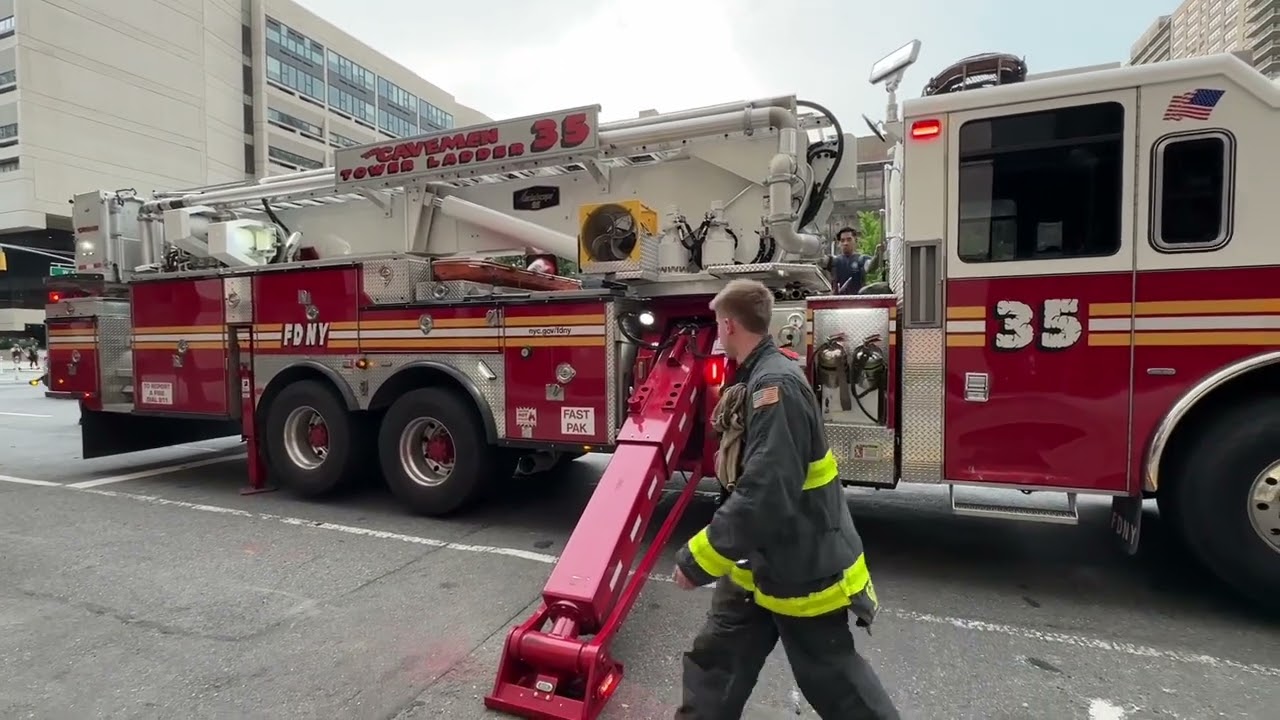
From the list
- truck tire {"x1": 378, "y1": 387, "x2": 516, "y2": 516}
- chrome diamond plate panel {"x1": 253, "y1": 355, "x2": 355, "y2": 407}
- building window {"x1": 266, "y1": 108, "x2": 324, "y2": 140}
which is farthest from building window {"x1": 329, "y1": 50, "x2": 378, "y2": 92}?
truck tire {"x1": 378, "y1": 387, "x2": 516, "y2": 516}

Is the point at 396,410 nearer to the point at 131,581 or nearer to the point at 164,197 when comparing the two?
the point at 131,581

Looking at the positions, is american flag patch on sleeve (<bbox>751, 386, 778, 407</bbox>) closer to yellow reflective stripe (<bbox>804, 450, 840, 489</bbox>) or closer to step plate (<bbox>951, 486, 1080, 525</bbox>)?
yellow reflective stripe (<bbox>804, 450, 840, 489</bbox>)

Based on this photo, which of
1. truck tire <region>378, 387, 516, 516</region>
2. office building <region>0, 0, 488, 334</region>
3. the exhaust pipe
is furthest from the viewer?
office building <region>0, 0, 488, 334</region>

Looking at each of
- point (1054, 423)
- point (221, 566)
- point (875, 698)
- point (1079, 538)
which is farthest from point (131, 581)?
point (1079, 538)

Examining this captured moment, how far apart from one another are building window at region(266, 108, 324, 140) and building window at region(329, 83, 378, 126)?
2934mm

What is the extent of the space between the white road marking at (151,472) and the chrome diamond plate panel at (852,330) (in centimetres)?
726

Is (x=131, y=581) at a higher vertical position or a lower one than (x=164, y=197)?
lower

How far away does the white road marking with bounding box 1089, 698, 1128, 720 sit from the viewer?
A: 2.83m

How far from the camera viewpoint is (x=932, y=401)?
13.7 feet

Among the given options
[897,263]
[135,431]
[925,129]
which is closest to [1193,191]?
[925,129]

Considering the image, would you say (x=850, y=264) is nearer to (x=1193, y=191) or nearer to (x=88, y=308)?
(x=1193, y=191)

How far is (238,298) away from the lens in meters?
6.52

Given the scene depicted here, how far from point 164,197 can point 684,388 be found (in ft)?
22.2

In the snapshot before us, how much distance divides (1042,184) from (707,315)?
2260mm
